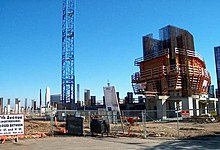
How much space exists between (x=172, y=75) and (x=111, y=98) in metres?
31.1

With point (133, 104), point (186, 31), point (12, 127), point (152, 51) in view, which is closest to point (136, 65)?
point (152, 51)

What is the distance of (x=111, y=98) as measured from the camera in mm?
22109

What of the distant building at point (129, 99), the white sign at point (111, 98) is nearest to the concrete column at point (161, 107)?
the distant building at point (129, 99)

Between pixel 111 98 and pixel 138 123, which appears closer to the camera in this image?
pixel 111 98

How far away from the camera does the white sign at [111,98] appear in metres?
21.8

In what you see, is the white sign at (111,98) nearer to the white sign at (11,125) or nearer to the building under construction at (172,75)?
the white sign at (11,125)

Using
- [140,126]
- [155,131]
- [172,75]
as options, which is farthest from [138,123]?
[172,75]

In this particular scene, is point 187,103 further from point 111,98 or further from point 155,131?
point 111,98

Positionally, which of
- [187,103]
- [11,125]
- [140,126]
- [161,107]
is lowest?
[140,126]

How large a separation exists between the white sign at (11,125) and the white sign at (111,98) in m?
6.74

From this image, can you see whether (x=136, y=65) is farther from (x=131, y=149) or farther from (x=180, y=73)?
(x=131, y=149)

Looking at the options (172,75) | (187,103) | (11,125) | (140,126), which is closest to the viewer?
(11,125)

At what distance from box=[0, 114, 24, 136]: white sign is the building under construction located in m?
31.5

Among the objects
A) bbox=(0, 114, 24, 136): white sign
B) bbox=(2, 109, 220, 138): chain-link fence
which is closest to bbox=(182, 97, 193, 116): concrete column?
bbox=(2, 109, 220, 138): chain-link fence
